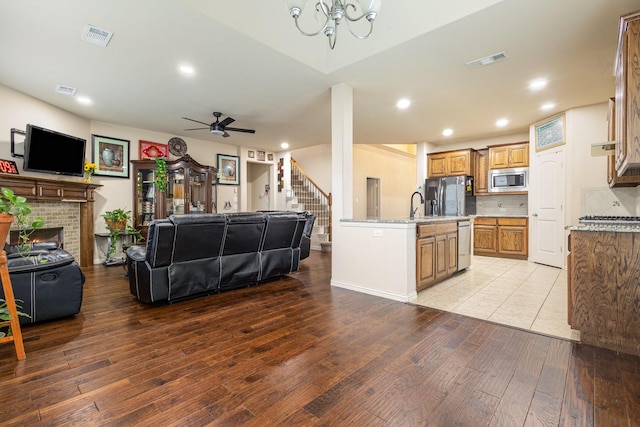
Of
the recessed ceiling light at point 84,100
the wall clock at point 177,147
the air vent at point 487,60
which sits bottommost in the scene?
the wall clock at point 177,147

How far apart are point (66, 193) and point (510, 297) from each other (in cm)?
644

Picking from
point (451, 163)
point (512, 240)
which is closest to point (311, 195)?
point (451, 163)

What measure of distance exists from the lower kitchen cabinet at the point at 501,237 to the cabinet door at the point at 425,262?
319 cm

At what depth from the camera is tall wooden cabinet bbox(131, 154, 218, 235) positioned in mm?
5887

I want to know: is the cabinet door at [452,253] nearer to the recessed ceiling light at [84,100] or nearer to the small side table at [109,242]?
the small side table at [109,242]

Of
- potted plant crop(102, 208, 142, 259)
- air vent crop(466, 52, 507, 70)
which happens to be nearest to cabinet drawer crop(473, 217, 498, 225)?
air vent crop(466, 52, 507, 70)

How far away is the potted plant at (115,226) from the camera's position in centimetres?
526

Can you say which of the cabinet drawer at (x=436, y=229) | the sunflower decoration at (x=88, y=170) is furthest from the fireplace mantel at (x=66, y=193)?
the cabinet drawer at (x=436, y=229)

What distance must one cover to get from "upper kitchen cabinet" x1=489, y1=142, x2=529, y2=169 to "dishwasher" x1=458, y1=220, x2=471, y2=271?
2.26 meters

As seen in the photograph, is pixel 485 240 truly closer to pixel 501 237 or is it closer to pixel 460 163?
pixel 501 237

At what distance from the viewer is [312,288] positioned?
378cm

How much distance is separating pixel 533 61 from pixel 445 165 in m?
3.76

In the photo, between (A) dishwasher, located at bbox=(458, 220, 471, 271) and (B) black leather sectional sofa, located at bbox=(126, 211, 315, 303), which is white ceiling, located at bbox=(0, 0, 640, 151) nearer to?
(B) black leather sectional sofa, located at bbox=(126, 211, 315, 303)

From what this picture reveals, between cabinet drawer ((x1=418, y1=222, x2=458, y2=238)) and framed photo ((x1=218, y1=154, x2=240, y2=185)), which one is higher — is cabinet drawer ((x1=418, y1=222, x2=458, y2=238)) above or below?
below
